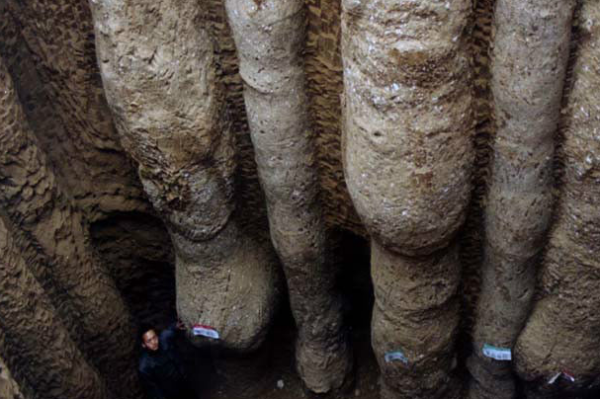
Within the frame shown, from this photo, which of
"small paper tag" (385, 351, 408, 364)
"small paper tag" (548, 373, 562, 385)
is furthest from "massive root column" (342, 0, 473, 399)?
"small paper tag" (548, 373, 562, 385)

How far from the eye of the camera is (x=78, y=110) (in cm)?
236

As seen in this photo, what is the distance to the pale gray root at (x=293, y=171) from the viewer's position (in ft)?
6.08

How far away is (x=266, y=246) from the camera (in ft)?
7.87

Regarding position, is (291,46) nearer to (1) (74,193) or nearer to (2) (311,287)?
(2) (311,287)

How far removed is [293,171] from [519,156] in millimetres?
576

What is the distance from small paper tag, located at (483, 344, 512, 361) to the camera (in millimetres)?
2061

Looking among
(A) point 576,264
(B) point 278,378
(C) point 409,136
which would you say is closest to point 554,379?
(A) point 576,264

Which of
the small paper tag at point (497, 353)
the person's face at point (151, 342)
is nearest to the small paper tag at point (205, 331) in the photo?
the person's face at point (151, 342)

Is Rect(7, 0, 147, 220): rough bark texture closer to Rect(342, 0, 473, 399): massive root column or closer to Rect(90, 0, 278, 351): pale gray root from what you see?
Rect(90, 0, 278, 351): pale gray root

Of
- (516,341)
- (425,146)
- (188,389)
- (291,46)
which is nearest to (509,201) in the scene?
(425,146)

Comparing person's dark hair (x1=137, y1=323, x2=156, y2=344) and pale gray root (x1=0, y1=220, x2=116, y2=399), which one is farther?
person's dark hair (x1=137, y1=323, x2=156, y2=344)

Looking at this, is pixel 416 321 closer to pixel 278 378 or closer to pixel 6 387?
pixel 278 378

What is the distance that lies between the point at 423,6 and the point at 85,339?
144 centimetres

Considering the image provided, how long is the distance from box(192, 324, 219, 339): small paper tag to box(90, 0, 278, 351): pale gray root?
1cm
